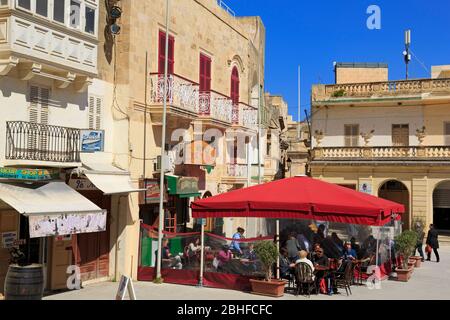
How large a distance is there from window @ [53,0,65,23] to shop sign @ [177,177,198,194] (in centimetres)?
675

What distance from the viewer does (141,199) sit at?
15.9 meters

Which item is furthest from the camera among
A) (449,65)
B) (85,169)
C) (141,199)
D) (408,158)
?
(449,65)

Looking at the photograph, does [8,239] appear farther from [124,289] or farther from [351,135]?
[351,135]

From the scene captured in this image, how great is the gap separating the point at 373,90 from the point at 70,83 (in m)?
22.3

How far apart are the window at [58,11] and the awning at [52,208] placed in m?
3.86

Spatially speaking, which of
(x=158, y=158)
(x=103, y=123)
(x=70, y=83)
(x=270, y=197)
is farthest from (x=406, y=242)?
(x=70, y=83)

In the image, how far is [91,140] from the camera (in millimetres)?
13570

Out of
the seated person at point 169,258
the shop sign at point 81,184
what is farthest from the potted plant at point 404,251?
the shop sign at point 81,184

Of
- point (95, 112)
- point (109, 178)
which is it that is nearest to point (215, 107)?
point (95, 112)

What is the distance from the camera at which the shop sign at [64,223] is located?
1117 cm

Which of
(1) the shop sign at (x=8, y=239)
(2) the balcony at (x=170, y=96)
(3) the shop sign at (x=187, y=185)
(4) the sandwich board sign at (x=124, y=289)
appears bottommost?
(4) the sandwich board sign at (x=124, y=289)

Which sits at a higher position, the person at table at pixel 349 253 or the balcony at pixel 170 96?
the balcony at pixel 170 96

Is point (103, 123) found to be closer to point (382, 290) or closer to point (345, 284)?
point (345, 284)

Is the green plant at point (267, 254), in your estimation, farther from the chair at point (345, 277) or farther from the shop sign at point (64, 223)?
the shop sign at point (64, 223)
